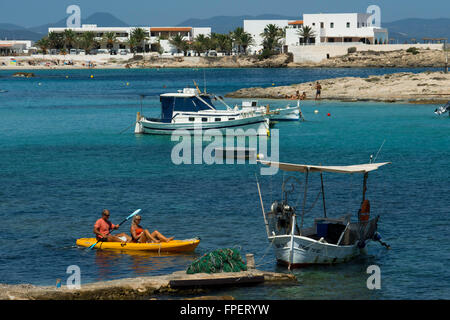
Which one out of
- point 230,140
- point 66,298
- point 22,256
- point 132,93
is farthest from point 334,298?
point 132,93

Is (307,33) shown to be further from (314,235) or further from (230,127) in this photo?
(314,235)

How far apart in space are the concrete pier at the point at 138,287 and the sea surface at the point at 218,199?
1.40 ft

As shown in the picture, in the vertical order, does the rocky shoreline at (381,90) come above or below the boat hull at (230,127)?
above

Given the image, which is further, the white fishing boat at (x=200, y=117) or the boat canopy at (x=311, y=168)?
the white fishing boat at (x=200, y=117)

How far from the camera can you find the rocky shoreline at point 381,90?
241 feet

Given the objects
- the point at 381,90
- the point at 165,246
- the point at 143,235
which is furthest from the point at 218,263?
the point at 381,90

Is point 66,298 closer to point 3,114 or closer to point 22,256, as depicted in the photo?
point 22,256

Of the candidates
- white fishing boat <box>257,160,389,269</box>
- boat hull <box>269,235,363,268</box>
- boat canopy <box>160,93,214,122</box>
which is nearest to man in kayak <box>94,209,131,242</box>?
white fishing boat <box>257,160,389,269</box>

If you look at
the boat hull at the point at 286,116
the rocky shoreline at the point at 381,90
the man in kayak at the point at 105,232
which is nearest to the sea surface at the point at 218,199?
the man in kayak at the point at 105,232

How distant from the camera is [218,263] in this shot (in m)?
18.4

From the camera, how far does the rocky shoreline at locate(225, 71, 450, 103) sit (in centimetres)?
7350

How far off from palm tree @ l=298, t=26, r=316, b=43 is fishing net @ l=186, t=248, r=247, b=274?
178224 millimetres

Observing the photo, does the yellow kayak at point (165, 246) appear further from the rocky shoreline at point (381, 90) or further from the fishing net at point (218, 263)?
the rocky shoreline at point (381, 90)

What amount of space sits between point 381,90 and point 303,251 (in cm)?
6084
